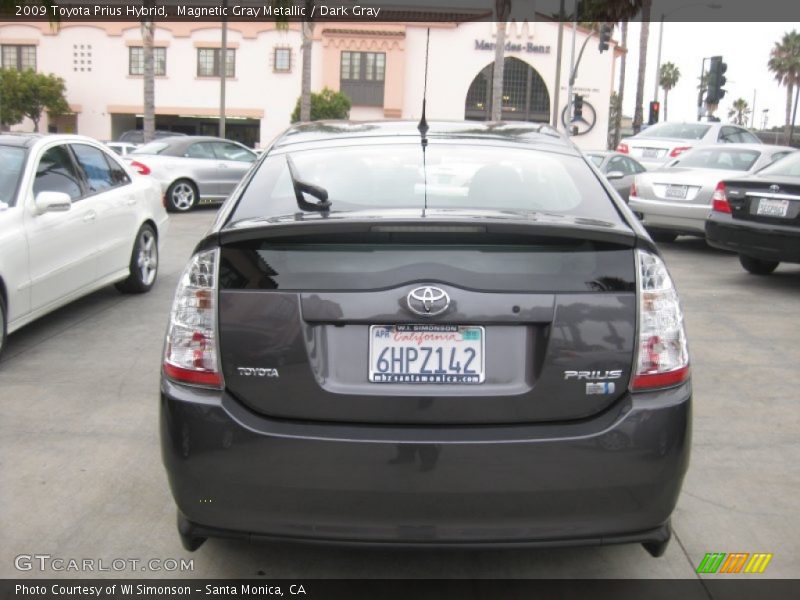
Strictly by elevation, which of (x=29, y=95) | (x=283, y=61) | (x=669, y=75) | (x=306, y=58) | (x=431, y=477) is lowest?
(x=431, y=477)

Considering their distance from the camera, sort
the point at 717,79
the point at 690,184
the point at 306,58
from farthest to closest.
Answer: the point at 306,58, the point at 717,79, the point at 690,184

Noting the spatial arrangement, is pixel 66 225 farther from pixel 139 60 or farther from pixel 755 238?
pixel 139 60


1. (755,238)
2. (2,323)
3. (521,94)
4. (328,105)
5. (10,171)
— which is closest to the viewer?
(2,323)

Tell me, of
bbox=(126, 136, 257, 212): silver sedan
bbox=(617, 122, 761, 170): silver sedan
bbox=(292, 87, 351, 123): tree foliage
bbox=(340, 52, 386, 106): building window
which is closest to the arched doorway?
bbox=(340, 52, 386, 106): building window

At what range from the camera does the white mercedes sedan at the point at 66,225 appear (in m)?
6.17

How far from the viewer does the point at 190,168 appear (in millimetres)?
16438

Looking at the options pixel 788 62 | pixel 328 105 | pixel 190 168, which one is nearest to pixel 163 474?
pixel 190 168

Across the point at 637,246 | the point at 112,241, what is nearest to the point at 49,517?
the point at 637,246

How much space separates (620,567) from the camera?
3422mm

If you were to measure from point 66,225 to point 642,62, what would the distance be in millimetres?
35830

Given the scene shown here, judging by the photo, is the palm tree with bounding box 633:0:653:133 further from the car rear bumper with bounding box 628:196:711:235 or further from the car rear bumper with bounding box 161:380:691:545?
the car rear bumper with bounding box 161:380:691:545

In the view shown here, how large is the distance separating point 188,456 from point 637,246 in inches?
62.1

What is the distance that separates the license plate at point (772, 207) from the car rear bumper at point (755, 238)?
0.11 metres

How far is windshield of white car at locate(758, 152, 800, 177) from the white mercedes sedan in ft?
20.7
